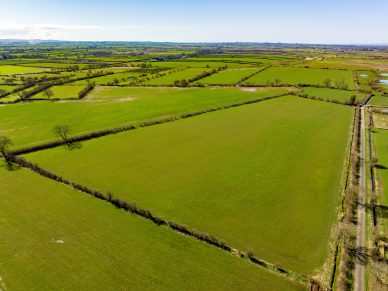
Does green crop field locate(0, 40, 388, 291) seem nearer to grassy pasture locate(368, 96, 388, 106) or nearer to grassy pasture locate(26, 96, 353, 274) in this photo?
grassy pasture locate(26, 96, 353, 274)

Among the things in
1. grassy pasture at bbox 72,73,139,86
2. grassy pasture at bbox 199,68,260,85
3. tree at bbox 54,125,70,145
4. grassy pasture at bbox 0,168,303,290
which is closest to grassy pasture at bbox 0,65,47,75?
grassy pasture at bbox 72,73,139,86

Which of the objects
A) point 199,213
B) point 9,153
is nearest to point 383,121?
point 199,213

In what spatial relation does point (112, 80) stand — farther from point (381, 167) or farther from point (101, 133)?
point (381, 167)

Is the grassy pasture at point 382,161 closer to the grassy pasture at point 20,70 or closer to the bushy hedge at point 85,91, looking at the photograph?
the bushy hedge at point 85,91

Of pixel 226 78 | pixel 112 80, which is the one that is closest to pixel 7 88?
pixel 112 80

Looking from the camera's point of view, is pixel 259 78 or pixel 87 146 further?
pixel 259 78

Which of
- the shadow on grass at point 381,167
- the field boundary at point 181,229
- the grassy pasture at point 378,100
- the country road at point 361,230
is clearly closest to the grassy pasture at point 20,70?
the field boundary at point 181,229

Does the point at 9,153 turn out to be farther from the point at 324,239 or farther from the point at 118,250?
the point at 324,239
